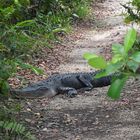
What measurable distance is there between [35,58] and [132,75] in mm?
7235

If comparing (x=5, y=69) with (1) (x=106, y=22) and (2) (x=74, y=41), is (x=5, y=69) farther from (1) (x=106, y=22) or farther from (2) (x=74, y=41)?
(1) (x=106, y=22)

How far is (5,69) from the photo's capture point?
15.5 ft

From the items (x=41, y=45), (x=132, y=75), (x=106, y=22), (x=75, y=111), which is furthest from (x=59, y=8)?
(x=132, y=75)

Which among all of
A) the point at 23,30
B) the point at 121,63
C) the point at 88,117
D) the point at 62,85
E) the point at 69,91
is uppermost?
the point at 121,63

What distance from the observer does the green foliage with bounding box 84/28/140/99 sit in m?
1.02

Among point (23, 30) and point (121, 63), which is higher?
point (121, 63)

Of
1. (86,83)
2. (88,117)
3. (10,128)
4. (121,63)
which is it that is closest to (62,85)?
(86,83)

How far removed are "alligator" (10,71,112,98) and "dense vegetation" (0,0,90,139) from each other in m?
0.39

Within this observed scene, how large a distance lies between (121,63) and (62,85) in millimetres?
5601

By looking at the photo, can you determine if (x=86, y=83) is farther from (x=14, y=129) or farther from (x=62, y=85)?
(x=14, y=129)

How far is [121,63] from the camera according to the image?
1.05m

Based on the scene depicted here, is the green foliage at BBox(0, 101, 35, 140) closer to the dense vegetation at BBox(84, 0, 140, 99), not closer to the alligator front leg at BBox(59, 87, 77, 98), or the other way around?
the alligator front leg at BBox(59, 87, 77, 98)

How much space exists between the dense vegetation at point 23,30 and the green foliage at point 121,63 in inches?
110

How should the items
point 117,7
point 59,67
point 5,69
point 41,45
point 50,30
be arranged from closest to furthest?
point 5,69, point 59,67, point 41,45, point 50,30, point 117,7
